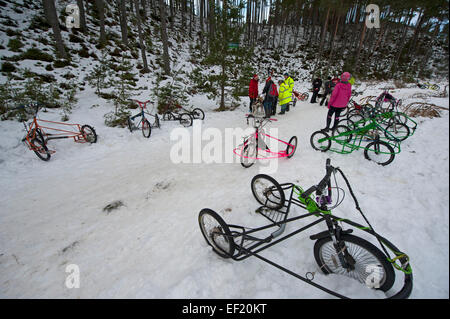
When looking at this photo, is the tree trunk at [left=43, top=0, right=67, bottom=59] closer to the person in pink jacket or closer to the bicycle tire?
the bicycle tire

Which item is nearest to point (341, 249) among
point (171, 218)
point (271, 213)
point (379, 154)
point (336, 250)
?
point (336, 250)

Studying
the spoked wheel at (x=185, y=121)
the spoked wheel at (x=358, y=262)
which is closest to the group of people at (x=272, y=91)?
the spoked wheel at (x=185, y=121)

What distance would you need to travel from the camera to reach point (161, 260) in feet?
9.89

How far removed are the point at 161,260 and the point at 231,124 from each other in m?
7.98

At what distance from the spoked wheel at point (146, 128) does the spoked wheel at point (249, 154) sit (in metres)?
4.76

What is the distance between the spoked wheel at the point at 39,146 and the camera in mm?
5968

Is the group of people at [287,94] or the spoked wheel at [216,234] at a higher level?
the group of people at [287,94]

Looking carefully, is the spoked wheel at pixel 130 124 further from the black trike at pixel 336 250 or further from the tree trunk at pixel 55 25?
the tree trunk at pixel 55 25

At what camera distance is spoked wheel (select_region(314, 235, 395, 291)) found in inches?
83.3

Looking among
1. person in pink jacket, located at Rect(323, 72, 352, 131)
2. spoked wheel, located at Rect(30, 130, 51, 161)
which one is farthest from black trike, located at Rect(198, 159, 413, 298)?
spoked wheel, located at Rect(30, 130, 51, 161)

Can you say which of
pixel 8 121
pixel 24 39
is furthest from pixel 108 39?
pixel 8 121

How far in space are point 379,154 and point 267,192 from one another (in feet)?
12.7

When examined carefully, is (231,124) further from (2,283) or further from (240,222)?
(2,283)

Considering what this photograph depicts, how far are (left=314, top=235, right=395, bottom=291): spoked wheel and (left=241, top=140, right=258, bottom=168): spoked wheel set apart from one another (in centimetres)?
329
